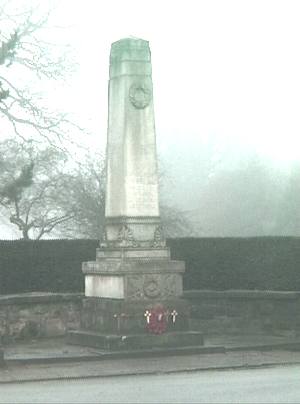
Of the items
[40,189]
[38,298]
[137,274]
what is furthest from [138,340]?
[40,189]

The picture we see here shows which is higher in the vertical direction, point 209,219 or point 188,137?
point 188,137

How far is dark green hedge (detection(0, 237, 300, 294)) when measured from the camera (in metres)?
19.4


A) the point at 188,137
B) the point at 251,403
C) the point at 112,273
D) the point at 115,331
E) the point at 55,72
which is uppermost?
the point at 188,137

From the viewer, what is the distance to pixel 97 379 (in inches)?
480

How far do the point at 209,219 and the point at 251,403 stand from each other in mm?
42446

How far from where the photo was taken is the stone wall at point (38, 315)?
1772 cm

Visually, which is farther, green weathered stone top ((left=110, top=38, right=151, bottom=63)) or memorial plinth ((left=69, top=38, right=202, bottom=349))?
green weathered stone top ((left=110, top=38, right=151, bottom=63))

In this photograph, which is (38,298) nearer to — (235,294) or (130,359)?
(130,359)

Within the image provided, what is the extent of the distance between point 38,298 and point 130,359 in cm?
423

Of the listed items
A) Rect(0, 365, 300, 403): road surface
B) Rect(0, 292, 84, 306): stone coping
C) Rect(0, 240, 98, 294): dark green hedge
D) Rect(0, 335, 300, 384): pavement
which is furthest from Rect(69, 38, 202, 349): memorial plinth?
Rect(0, 240, 98, 294): dark green hedge

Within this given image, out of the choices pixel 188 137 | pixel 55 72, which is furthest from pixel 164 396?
pixel 188 137

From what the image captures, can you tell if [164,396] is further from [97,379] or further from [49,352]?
[49,352]

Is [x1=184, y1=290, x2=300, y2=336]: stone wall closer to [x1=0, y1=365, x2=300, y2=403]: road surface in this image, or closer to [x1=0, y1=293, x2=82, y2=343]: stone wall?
[x1=0, y1=293, x2=82, y2=343]: stone wall

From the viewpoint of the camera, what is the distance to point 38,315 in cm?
1817
